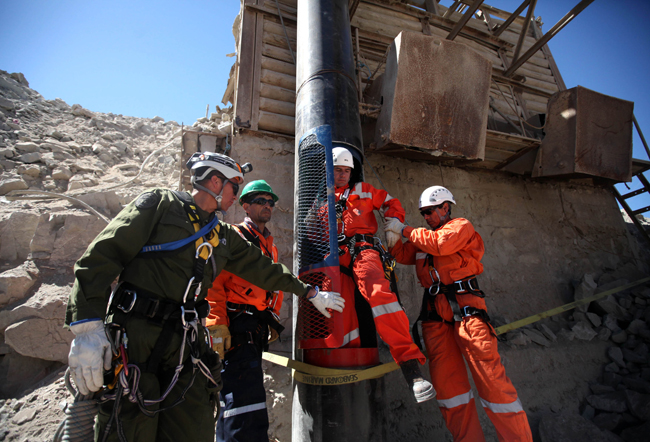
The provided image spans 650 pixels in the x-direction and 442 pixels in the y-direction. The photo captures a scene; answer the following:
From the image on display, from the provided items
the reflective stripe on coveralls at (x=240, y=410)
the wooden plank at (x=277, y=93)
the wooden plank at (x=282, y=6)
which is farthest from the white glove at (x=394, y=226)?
the wooden plank at (x=282, y=6)

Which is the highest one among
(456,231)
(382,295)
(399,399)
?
(456,231)

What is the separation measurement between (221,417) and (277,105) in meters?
4.03

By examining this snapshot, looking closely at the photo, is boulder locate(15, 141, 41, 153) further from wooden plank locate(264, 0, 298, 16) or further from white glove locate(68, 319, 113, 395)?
white glove locate(68, 319, 113, 395)

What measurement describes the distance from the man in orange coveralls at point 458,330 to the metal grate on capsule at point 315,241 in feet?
2.32

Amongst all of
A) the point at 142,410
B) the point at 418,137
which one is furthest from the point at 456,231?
the point at 142,410

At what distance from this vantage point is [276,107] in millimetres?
4883

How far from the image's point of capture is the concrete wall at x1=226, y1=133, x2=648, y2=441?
12.1ft

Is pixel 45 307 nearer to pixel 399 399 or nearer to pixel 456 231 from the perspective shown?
pixel 399 399

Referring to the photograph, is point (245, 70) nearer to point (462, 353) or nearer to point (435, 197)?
point (435, 197)

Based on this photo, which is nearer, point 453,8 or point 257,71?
point 257,71

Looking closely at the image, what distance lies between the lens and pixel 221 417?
240 centimetres

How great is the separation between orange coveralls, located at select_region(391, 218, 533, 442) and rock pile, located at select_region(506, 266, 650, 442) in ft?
4.93

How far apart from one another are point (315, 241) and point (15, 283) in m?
3.77

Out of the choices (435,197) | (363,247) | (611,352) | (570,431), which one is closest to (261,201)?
(363,247)
